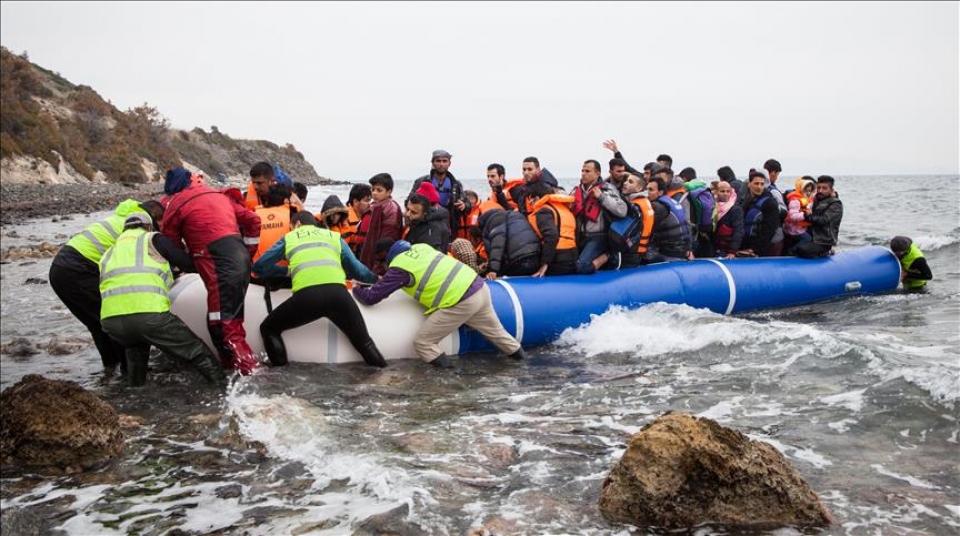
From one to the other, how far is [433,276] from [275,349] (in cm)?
144

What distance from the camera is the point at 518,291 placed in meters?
6.79

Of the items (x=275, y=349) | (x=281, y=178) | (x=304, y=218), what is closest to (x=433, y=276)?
(x=304, y=218)

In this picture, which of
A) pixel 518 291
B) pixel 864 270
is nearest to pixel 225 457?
pixel 518 291

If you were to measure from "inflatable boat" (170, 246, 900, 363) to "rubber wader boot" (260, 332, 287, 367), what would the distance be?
0.12m

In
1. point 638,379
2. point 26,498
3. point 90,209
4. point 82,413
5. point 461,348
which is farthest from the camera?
point 90,209

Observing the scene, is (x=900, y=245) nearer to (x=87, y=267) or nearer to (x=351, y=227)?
(x=351, y=227)

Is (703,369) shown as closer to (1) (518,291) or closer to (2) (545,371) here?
(2) (545,371)

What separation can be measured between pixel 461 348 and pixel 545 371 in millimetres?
915

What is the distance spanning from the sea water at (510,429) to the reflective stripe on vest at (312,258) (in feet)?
2.51

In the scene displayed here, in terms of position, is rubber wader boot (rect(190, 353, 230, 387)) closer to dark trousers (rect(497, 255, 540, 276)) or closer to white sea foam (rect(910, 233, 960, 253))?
dark trousers (rect(497, 255, 540, 276))

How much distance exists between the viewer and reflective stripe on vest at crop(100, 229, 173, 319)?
4.92 meters

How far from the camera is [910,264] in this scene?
962 cm

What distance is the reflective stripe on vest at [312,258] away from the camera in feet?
18.3

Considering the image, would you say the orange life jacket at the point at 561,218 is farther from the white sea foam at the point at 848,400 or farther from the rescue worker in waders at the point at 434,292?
the white sea foam at the point at 848,400
